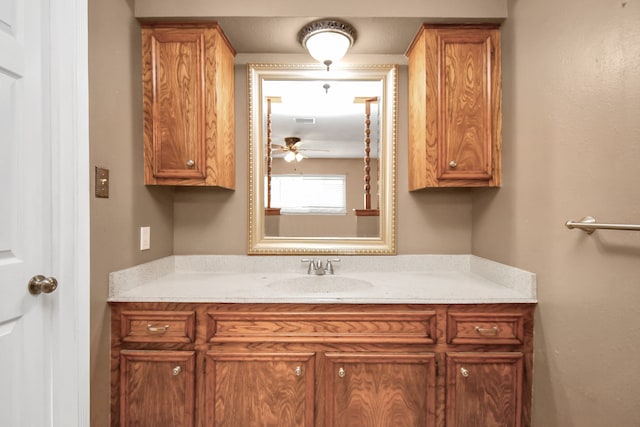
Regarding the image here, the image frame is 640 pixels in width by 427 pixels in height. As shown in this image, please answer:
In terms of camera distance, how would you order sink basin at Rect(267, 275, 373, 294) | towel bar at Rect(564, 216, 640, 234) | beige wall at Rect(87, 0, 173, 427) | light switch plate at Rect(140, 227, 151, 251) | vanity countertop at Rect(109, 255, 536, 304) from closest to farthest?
towel bar at Rect(564, 216, 640, 234), beige wall at Rect(87, 0, 173, 427), vanity countertop at Rect(109, 255, 536, 304), light switch plate at Rect(140, 227, 151, 251), sink basin at Rect(267, 275, 373, 294)

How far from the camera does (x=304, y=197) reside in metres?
1.91

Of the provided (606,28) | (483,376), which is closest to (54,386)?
(483,376)

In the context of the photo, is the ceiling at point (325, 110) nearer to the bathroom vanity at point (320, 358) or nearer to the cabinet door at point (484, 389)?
the bathroom vanity at point (320, 358)

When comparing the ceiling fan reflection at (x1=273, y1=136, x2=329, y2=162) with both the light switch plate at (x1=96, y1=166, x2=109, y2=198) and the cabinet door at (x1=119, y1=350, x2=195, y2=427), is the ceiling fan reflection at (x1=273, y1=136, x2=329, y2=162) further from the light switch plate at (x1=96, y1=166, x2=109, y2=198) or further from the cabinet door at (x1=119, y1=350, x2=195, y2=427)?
the cabinet door at (x1=119, y1=350, x2=195, y2=427)

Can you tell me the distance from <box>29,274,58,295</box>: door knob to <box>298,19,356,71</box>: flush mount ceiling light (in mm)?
1506

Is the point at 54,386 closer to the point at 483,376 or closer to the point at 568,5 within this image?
the point at 483,376

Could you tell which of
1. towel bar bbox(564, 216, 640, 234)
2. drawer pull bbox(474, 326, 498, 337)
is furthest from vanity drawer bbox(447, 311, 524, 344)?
towel bar bbox(564, 216, 640, 234)

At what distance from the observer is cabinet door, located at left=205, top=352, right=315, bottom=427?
132 centimetres

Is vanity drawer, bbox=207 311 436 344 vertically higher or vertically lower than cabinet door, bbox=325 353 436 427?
higher

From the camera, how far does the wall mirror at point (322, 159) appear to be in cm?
187

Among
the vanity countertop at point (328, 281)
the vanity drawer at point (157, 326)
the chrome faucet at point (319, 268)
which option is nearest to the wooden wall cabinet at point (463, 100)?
the vanity countertop at point (328, 281)

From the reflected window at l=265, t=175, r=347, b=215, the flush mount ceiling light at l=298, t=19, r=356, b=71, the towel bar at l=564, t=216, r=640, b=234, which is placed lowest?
the towel bar at l=564, t=216, r=640, b=234

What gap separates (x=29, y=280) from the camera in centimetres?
104

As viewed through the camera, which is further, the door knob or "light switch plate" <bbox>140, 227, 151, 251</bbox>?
"light switch plate" <bbox>140, 227, 151, 251</bbox>
